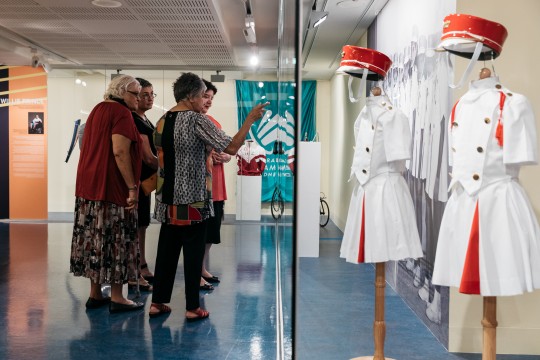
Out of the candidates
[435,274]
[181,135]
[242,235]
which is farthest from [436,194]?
[242,235]

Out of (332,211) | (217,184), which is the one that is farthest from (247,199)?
(217,184)

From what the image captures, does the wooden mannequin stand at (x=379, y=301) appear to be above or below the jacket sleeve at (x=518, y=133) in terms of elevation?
below

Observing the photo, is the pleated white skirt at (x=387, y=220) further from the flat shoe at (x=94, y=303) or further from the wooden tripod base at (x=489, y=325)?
the flat shoe at (x=94, y=303)

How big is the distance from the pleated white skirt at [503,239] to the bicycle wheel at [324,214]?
3.98m

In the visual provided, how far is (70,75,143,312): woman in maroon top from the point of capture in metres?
3.58

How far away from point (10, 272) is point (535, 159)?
175 inches

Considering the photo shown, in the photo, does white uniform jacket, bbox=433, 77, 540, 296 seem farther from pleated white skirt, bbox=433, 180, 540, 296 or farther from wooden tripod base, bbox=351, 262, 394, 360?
wooden tripod base, bbox=351, 262, 394, 360

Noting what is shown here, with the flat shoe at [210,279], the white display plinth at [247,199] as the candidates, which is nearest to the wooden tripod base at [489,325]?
the flat shoe at [210,279]

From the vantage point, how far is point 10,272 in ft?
17.0

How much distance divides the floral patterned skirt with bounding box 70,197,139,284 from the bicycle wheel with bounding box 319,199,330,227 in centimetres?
293

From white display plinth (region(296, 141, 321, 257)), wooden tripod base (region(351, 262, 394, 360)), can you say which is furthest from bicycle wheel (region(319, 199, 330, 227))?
wooden tripod base (region(351, 262, 394, 360))

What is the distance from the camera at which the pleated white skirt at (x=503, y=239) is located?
2.20 metres

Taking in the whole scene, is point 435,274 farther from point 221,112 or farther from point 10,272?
point 221,112

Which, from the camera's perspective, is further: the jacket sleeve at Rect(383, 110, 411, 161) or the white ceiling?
the white ceiling
